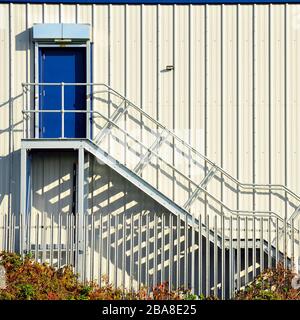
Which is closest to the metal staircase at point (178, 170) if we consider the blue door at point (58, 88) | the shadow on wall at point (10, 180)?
the blue door at point (58, 88)

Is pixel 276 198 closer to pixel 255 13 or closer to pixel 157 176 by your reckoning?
pixel 157 176

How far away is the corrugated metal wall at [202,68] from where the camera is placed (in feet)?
62.8

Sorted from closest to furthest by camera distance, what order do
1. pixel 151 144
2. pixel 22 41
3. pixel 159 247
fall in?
pixel 159 247 → pixel 151 144 → pixel 22 41

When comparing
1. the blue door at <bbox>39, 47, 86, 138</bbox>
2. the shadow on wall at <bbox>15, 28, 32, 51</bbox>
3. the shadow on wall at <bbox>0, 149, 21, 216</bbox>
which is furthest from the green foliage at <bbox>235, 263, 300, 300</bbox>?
the shadow on wall at <bbox>15, 28, 32, 51</bbox>

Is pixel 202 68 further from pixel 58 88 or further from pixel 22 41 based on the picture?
pixel 22 41

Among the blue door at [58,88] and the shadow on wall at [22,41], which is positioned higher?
the shadow on wall at [22,41]

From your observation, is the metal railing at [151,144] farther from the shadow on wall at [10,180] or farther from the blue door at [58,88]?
the shadow on wall at [10,180]

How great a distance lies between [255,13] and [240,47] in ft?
2.57

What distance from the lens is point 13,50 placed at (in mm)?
19234

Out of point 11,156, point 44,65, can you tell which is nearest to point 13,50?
point 44,65

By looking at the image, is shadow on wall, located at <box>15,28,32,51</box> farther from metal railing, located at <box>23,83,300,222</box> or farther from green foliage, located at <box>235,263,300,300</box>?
green foliage, located at <box>235,263,300,300</box>

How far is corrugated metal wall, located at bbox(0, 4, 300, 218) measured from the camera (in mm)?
19156

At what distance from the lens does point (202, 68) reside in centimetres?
1927

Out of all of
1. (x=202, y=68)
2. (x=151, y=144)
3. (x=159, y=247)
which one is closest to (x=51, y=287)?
(x=159, y=247)
